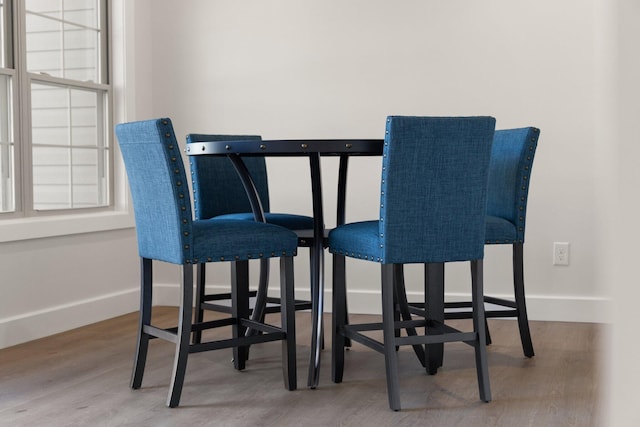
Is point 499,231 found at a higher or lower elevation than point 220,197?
lower

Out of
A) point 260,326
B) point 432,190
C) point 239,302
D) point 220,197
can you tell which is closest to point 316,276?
point 260,326

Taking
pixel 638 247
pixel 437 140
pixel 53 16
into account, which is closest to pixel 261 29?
pixel 53 16

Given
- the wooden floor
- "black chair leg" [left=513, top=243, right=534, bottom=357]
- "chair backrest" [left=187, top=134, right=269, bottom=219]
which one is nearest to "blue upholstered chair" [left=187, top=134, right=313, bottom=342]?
"chair backrest" [left=187, top=134, right=269, bottom=219]

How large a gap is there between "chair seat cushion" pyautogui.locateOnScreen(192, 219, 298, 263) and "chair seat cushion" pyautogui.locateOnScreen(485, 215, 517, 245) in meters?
0.93

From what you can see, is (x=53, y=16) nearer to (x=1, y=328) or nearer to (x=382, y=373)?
(x=1, y=328)

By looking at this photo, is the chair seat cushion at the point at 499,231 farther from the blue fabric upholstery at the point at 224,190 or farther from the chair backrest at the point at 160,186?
the chair backrest at the point at 160,186

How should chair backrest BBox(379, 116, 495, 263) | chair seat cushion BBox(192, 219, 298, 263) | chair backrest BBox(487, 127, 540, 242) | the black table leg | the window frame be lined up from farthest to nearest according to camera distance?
1. the window frame
2. chair backrest BBox(487, 127, 540, 242)
3. the black table leg
4. chair seat cushion BBox(192, 219, 298, 263)
5. chair backrest BBox(379, 116, 495, 263)

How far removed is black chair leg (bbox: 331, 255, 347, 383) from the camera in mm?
2676

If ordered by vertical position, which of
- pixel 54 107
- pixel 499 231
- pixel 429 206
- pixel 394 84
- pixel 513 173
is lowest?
pixel 499 231

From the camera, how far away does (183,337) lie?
2.36 m

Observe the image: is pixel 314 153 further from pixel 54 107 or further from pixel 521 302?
pixel 54 107

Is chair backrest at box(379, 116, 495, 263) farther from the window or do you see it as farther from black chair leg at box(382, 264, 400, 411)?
the window

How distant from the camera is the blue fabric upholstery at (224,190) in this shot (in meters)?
3.43

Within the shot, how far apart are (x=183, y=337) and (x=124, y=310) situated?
6.51 feet
